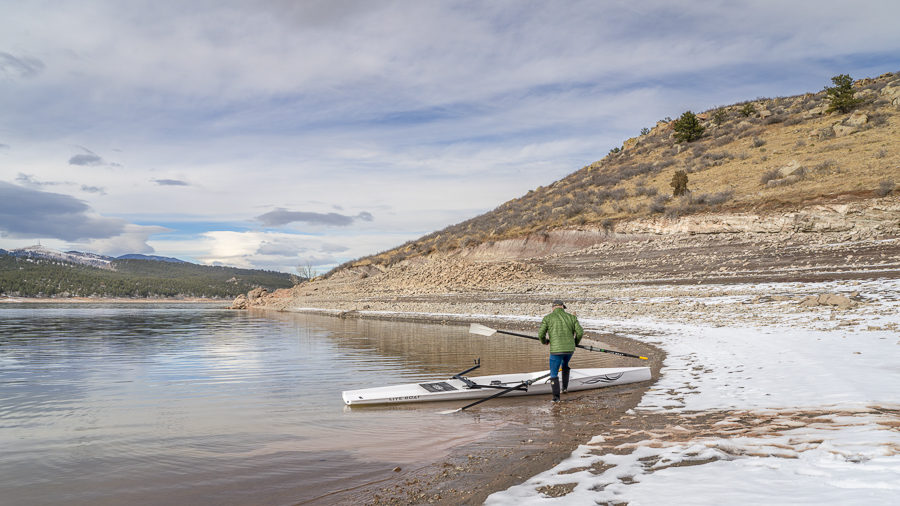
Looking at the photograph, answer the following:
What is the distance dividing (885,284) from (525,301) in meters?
17.8

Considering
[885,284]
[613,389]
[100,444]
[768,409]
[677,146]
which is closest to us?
[768,409]

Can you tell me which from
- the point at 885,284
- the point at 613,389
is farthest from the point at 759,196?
the point at 613,389

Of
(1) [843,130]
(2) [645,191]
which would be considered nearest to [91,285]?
(2) [645,191]

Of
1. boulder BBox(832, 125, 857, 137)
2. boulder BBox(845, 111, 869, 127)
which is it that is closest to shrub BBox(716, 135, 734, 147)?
boulder BBox(832, 125, 857, 137)

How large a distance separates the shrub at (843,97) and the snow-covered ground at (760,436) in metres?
45.5

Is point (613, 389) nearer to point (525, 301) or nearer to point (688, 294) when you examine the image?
point (688, 294)

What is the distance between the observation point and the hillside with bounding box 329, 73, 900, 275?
30844 mm

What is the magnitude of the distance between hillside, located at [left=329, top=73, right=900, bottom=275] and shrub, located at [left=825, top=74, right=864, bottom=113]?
0.62 m

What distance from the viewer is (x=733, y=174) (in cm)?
3891

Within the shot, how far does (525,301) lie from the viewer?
3166 cm

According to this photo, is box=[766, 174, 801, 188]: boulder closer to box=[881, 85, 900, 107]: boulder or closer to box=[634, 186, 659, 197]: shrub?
box=[634, 186, 659, 197]: shrub

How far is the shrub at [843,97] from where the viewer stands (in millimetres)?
45781

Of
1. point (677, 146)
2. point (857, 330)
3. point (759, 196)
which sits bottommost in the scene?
point (857, 330)

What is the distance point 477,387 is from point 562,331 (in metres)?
2.14
